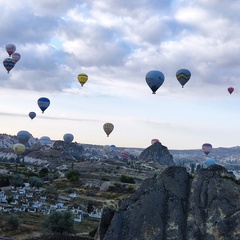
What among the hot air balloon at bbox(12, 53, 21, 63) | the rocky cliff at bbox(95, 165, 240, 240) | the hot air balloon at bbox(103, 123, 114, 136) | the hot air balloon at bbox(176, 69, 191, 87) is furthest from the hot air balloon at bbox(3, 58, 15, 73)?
the rocky cliff at bbox(95, 165, 240, 240)

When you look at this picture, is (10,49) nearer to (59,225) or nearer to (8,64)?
(8,64)

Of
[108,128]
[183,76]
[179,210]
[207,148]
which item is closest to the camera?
[179,210]

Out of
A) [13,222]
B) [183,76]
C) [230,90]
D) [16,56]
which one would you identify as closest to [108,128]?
[16,56]

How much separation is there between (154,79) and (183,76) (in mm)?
9403

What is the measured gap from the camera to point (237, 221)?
20.7m

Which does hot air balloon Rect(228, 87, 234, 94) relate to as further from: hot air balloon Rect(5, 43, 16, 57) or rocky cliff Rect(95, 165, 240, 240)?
rocky cliff Rect(95, 165, 240, 240)

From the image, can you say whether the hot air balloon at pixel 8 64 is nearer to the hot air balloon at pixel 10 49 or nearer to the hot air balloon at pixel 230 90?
the hot air balloon at pixel 10 49

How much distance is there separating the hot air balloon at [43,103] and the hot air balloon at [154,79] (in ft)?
120

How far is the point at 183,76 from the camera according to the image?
250 ft

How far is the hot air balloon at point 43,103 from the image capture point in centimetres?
9844

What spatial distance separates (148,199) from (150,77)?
158 feet

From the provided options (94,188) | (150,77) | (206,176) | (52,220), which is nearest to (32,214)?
(52,220)

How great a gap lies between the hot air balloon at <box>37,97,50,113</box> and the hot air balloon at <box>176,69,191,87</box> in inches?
1420

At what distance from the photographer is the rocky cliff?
69.5 feet
